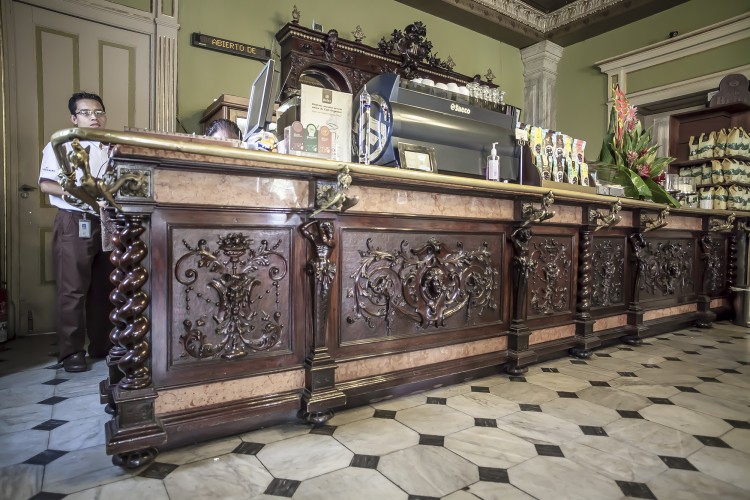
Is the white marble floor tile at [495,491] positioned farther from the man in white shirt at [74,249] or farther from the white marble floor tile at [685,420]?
the man in white shirt at [74,249]

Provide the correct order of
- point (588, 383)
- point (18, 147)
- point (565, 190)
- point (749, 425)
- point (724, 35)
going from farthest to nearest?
point (724, 35), point (18, 147), point (565, 190), point (588, 383), point (749, 425)

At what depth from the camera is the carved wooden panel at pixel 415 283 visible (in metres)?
1.85

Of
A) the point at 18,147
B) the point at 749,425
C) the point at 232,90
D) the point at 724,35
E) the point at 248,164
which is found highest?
the point at 724,35

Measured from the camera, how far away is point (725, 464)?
144cm

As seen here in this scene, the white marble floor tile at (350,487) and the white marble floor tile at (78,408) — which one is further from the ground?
the white marble floor tile at (350,487)

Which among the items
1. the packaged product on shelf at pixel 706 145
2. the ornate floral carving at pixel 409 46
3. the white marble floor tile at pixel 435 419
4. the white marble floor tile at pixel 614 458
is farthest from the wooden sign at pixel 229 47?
the packaged product on shelf at pixel 706 145

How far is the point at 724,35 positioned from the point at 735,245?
2.92 meters

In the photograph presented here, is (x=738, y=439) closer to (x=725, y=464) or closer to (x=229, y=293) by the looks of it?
(x=725, y=464)

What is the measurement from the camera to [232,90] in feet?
14.0

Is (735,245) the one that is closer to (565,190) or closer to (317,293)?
(565,190)

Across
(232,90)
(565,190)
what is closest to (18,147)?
(232,90)

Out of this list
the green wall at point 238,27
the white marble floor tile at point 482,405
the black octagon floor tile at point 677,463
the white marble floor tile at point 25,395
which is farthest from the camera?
the green wall at point 238,27

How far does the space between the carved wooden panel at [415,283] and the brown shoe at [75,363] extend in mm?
1738

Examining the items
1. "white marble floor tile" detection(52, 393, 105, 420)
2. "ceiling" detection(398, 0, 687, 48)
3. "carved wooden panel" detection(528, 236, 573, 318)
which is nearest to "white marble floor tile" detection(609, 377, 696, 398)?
"carved wooden panel" detection(528, 236, 573, 318)
